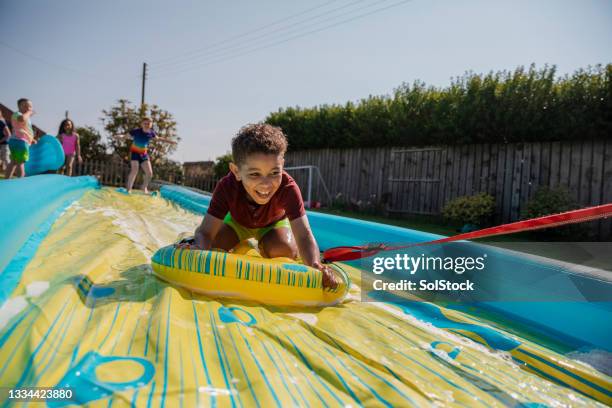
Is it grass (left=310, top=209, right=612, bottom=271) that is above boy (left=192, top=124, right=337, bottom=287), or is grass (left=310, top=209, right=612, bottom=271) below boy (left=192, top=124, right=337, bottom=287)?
below

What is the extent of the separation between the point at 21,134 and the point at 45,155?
0.54m

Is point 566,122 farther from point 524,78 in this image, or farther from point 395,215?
point 395,215

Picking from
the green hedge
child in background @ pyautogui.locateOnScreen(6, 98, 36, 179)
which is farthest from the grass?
child in background @ pyautogui.locateOnScreen(6, 98, 36, 179)

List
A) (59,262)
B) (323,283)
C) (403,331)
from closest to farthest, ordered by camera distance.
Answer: (403,331)
(323,283)
(59,262)

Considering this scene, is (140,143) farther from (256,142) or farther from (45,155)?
(256,142)

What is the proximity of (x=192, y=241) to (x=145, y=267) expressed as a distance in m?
0.29

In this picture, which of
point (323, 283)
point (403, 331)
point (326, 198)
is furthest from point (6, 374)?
point (326, 198)

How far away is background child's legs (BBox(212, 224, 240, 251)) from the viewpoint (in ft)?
7.47

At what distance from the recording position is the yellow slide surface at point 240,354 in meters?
0.87

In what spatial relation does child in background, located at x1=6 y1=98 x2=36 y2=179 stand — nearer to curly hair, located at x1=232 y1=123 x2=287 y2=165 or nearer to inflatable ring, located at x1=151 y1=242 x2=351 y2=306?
curly hair, located at x1=232 y1=123 x2=287 y2=165

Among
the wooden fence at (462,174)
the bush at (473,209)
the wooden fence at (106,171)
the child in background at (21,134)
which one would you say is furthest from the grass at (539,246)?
the wooden fence at (106,171)

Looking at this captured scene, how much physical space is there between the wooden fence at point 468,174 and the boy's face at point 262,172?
224 inches

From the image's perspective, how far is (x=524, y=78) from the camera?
648 centimetres

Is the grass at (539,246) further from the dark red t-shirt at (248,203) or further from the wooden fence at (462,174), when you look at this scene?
the dark red t-shirt at (248,203)
